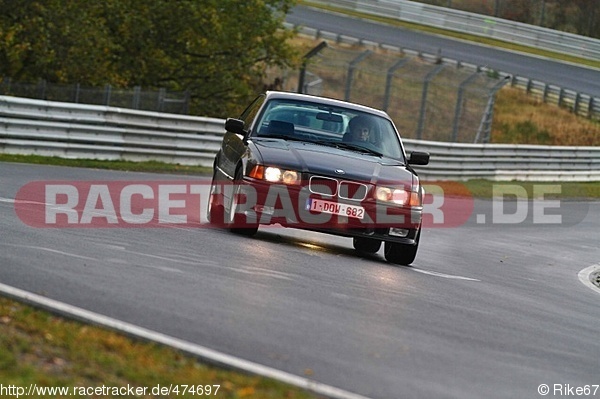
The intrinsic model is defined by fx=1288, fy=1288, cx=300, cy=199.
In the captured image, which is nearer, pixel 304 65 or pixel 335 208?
pixel 335 208

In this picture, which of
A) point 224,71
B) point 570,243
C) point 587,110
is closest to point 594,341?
point 570,243

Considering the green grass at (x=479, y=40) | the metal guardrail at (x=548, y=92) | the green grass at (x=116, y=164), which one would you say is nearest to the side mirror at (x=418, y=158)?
the green grass at (x=116, y=164)

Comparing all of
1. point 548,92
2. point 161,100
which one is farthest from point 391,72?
point 548,92

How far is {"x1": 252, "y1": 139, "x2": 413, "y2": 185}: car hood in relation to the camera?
473 inches

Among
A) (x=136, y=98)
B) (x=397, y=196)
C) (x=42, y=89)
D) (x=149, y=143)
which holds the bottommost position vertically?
(x=149, y=143)

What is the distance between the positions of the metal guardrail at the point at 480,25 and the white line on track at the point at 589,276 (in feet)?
119

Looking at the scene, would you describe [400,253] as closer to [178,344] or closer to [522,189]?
[178,344]

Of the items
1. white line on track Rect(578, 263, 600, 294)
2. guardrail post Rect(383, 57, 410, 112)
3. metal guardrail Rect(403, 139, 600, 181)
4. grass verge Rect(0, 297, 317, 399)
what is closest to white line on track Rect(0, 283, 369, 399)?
grass verge Rect(0, 297, 317, 399)

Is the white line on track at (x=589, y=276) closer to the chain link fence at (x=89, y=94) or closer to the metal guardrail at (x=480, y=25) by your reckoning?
the chain link fence at (x=89, y=94)

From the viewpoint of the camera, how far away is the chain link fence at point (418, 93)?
1291 inches

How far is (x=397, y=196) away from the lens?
12195 millimetres

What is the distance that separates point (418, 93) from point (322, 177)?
23.8 metres

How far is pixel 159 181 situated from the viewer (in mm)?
21266

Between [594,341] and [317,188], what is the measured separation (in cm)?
357
